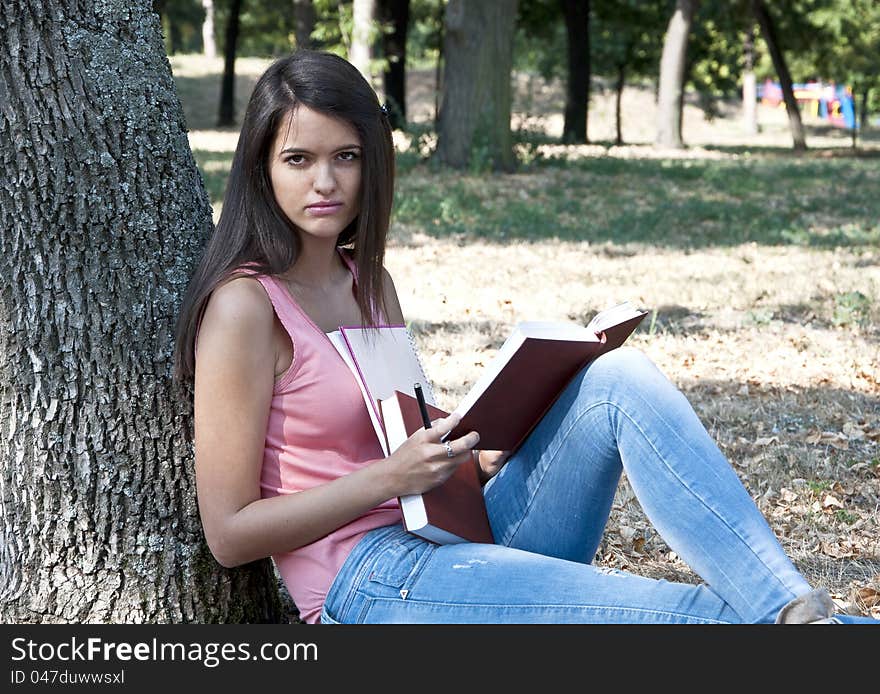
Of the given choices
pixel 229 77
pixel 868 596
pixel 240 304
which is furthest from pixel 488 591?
pixel 229 77

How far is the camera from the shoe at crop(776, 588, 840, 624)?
2082 millimetres

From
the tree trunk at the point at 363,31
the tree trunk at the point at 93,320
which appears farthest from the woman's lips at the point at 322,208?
the tree trunk at the point at 363,31

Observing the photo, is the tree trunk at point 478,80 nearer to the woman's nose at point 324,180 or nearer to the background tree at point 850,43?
the woman's nose at point 324,180

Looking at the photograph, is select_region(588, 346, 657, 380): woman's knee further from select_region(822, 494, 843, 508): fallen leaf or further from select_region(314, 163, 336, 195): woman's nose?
select_region(822, 494, 843, 508): fallen leaf

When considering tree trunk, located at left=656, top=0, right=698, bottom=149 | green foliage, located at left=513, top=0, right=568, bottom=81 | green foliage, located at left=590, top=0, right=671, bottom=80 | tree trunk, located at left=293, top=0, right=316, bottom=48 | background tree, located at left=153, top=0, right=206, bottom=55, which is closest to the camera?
tree trunk, located at left=656, top=0, right=698, bottom=149

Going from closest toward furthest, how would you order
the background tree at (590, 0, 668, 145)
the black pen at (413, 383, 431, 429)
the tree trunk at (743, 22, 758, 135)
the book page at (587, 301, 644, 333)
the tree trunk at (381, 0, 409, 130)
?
1. the black pen at (413, 383, 431, 429)
2. the book page at (587, 301, 644, 333)
3. the tree trunk at (381, 0, 409, 130)
4. the background tree at (590, 0, 668, 145)
5. the tree trunk at (743, 22, 758, 135)

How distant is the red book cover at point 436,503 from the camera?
2.32m

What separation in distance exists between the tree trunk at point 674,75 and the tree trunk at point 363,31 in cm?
888

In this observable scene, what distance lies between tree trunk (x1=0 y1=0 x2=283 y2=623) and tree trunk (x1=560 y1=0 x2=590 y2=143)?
68.5ft

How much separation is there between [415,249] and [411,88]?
29.6m

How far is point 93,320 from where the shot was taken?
2422 millimetres

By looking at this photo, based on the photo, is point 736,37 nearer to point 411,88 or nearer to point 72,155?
point 411,88

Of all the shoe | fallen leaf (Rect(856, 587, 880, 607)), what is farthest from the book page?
fallen leaf (Rect(856, 587, 880, 607))
